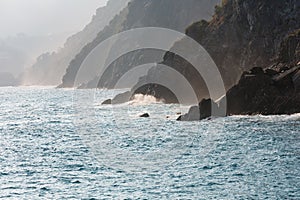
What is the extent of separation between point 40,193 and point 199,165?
58.8 ft

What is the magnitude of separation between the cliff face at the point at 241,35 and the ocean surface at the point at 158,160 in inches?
1665

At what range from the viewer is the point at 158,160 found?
5672cm

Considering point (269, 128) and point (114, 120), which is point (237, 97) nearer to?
point (269, 128)

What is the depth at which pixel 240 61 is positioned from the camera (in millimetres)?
131500

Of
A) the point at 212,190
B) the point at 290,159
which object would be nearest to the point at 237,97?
the point at 290,159

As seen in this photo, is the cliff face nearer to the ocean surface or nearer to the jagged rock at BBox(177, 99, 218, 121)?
the jagged rock at BBox(177, 99, 218, 121)

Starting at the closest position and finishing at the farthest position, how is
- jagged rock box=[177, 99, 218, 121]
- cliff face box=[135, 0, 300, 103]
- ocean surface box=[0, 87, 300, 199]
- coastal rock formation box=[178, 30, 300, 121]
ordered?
ocean surface box=[0, 87, 300, 199] → coastal rock formation box=[178, 30, 300, 121] → jagged rock box=[177, 99, 218, 121] → cliff face box=[135, 0, 300, 103]

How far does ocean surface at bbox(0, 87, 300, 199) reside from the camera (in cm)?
4281

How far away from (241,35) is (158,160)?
8372 cm

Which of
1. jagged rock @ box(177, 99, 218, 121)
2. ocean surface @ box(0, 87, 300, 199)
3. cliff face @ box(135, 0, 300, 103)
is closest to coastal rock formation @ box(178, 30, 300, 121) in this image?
jagged rock @ box(177, 99, 218, 121)

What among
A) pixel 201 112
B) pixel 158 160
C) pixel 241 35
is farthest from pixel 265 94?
pixel 241 35

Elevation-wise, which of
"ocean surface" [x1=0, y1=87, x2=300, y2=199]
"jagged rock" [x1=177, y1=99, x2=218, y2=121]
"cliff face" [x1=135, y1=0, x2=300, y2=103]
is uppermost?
"cliff face" [x1=135, y1=0, x2=300, y2=103]

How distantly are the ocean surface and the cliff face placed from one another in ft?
139

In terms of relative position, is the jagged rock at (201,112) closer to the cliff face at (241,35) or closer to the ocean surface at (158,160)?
the ocean surface at (158,160)
